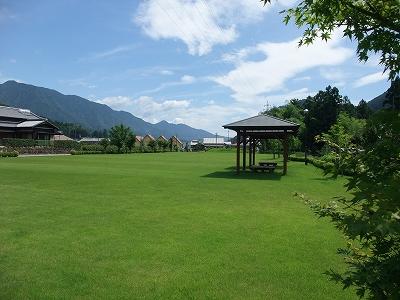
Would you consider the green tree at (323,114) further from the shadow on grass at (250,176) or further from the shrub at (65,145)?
the shadow on grass at (250,176)

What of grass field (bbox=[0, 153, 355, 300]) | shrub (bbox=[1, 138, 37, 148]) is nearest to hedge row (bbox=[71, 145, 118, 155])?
shrub (bbox=[1, 138, 37, 148])

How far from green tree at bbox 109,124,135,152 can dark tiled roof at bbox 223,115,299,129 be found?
44468 millimetres

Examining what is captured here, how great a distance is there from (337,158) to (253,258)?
13.0 feet

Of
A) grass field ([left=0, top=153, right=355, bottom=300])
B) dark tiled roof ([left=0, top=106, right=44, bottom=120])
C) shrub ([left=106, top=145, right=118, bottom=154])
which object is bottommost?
grass field ([left=0, top=153, right=355, bottom=300])

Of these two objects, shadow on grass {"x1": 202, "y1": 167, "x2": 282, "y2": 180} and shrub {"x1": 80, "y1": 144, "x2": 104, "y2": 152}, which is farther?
shrub {"x1": 80, "y1": 144, "x2": 104, "y2": 152}

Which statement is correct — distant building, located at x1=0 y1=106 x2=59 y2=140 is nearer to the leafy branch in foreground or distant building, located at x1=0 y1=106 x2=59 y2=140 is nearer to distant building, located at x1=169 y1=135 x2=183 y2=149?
distant building, located at x1=169 y1=135 x2=183 y2=149

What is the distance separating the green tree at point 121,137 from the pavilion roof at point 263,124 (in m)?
44.5

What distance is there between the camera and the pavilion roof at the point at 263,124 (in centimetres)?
2283

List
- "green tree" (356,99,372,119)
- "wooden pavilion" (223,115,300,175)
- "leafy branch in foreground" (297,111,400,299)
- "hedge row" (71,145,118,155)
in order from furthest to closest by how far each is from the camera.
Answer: "green tree" (356,99,372,119) < "hedge row" (71,145,118,155) < "wooden pavilion" (223,115,300,175) < "leafy branch in foreground" (297,111,400,299)

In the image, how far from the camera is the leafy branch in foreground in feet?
7.56

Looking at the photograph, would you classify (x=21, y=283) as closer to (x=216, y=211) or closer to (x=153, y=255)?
(x=153, y=255)

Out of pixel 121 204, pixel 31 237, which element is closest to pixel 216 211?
pixel 121 204

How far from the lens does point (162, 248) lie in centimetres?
718

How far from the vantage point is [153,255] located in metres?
6.76
